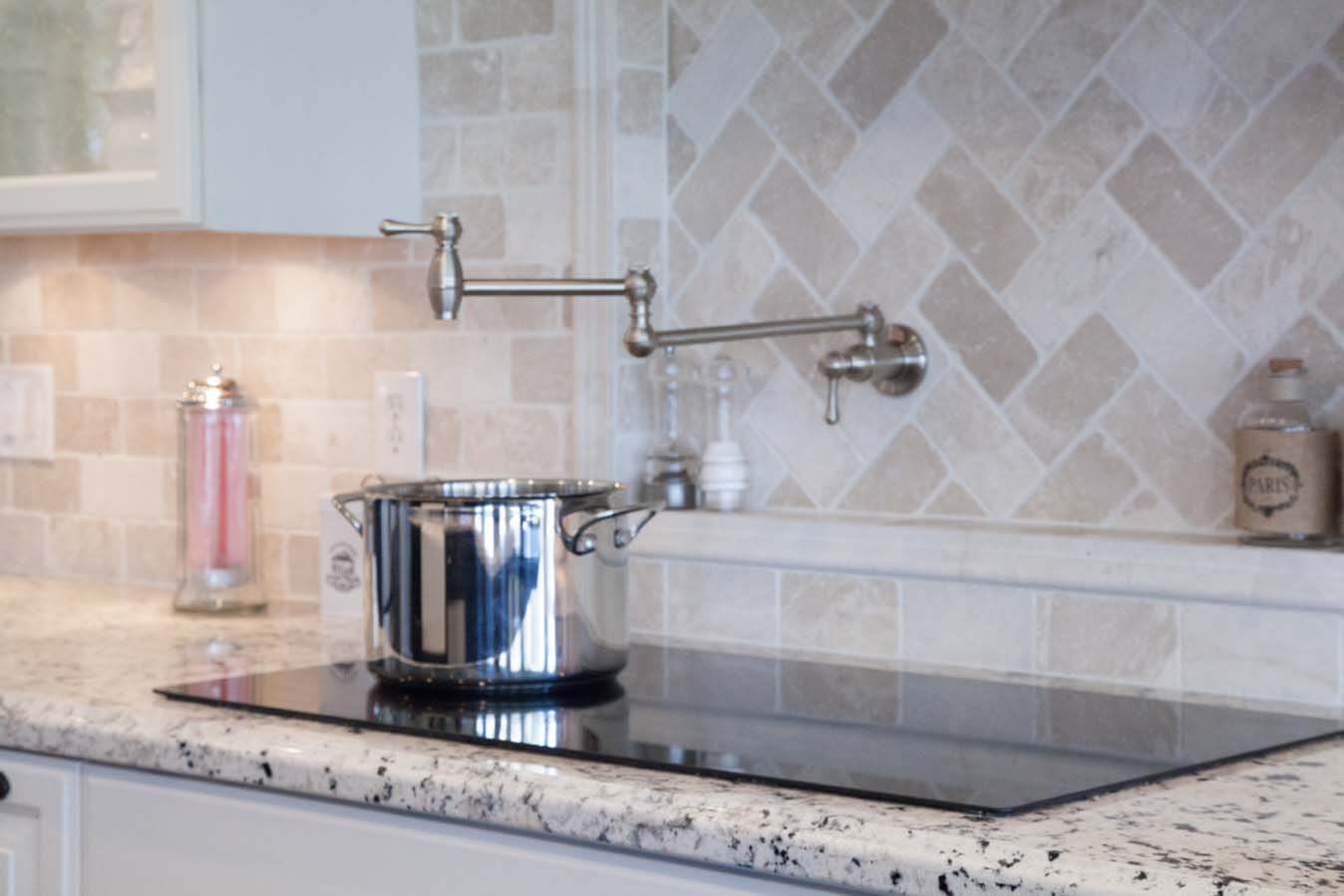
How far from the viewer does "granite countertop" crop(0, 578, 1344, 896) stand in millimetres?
1069

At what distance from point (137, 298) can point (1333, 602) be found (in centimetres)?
167

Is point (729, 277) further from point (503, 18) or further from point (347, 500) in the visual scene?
point (347, 500)

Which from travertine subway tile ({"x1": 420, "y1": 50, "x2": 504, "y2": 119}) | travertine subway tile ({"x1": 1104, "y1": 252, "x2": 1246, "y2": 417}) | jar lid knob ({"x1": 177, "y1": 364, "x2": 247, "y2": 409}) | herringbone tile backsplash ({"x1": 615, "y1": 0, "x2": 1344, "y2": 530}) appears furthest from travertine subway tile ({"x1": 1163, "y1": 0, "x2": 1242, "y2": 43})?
jar lid knob ({"x1": 177, "y1": 364, "x2": 247, "y2": 409})

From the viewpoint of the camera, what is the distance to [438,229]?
5.77 ft

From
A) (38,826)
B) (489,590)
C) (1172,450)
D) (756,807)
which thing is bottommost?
(38,826)

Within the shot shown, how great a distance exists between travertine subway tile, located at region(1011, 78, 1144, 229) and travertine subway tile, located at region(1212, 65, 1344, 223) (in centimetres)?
11

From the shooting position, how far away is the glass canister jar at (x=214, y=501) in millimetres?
2205

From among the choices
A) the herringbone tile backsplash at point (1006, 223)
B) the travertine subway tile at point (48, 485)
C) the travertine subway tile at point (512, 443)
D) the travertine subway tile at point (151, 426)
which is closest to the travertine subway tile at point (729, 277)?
the herringbone tile backsplash at point (1006, 223)

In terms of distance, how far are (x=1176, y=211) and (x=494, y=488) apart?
742mm

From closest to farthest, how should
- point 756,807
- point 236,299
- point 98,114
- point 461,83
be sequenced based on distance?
point 756,807 < point 98,114 < point 461,83 < point 236,299

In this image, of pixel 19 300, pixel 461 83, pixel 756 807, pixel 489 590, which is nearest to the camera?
pixel 756 807

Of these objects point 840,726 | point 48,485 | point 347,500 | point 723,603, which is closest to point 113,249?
point 48,485

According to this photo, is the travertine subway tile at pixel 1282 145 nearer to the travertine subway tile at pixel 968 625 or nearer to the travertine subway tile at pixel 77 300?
the travertine subway tile at pixel 968 625

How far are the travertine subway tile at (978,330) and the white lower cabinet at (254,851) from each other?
80cm
